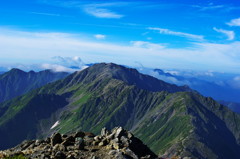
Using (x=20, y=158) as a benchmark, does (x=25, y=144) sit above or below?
below

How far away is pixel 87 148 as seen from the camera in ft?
124

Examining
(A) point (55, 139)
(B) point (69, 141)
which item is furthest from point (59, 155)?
(A) point (55, 139)

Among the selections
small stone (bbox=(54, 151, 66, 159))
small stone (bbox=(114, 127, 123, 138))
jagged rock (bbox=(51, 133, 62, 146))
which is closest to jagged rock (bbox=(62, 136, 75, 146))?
jagged rock (bbox=(51, 133, 62, 146))

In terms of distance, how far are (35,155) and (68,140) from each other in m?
7.55

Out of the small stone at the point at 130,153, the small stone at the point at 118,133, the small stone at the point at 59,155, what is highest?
the small stone at the point at 118,133

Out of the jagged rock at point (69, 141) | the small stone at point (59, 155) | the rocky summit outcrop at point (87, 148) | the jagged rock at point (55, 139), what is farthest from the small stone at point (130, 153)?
the jagged rock at point (55, 139)

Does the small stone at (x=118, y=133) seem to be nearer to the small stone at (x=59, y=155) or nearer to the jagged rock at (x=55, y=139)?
the jagged rock at (x=55, y=139)

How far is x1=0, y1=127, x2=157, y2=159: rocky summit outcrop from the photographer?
109 feet

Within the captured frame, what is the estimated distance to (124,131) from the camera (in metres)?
41.7

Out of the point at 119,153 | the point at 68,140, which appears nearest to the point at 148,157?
the point at 119,153

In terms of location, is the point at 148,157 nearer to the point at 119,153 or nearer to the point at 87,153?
the point at 119,153

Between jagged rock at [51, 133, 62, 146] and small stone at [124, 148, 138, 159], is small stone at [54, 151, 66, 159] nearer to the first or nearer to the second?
small stone at [124, 148, 138, 159]

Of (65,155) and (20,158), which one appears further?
(65,155)

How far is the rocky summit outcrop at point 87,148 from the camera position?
1304 inches
